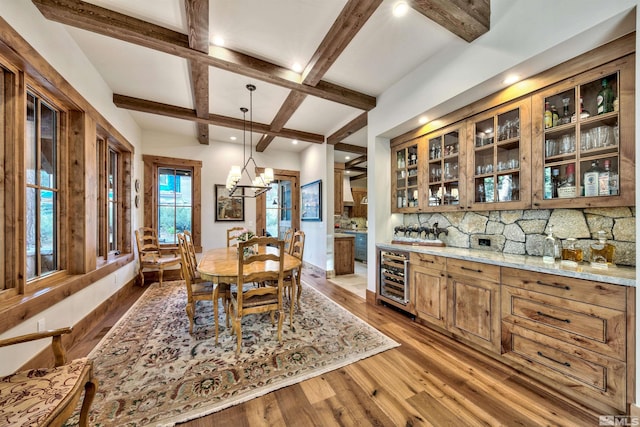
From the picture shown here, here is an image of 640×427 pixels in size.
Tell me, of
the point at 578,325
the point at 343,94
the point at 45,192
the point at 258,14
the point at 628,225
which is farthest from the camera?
the point at 343,94

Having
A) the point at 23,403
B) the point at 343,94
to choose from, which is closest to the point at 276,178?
the point at 343,94

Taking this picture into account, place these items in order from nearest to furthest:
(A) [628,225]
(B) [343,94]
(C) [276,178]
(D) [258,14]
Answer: (A) [628,225] < (D) [258,14] < (B) [343,94] < (C) [276,178]

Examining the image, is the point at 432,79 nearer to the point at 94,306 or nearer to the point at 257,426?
the point at 257,426

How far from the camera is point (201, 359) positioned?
2.09 meters

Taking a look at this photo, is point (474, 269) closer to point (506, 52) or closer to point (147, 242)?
point (506, 52)

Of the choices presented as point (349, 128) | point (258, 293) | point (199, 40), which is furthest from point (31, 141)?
point (349, 128)

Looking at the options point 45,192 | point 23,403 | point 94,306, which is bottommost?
point 94,306

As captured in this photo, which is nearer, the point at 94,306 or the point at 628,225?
the point at 628,225

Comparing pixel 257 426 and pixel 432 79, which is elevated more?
pixel 432 79

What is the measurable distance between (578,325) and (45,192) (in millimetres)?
4510

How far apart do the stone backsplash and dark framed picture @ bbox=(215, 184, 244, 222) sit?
406 centimetres

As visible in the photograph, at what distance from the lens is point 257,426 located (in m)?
1.45

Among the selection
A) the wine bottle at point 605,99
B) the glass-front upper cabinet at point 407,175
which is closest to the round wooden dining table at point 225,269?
the glass-front upper cabinet at point 407,175

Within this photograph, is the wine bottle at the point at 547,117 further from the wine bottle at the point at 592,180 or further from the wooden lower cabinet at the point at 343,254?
the wooden lower cabinet at the point at 343,254
